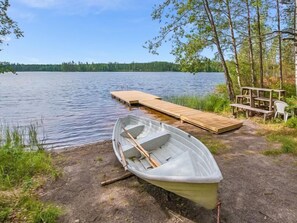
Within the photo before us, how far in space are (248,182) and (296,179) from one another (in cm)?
84

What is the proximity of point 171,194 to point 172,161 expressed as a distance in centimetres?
62

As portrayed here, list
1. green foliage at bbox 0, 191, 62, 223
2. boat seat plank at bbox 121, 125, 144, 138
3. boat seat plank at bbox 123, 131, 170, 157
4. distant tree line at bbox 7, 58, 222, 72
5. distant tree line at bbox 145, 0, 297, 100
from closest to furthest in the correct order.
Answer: green foliage at bbox 0, 191, 62, 223 → boat seat plank at bbox 123, 131, 170, 157 → boat seat plank at bbox 121, 125, 144, 138 → distant tree line at bbox 145, 0, 297, 100 → distant tree line at bbox 7, 58, 222, 72

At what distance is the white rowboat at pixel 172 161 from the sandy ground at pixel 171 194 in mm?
435

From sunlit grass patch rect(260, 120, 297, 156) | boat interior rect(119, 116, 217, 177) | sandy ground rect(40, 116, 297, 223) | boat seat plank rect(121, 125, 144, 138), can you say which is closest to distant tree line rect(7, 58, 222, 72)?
sunlit grass patch rect(260, 120, 297, 156)

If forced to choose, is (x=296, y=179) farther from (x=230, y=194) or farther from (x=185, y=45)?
(x=185, y=45)

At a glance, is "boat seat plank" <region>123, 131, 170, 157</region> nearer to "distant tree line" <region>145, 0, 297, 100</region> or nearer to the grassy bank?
the grassy bank

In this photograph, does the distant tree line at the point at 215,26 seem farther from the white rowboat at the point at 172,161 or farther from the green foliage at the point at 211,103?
the white rowboat at the point at 172,161

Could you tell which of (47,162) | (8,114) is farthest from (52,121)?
(47,162)

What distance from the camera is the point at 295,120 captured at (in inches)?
266

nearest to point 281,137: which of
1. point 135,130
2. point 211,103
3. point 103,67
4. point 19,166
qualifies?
point 135,130

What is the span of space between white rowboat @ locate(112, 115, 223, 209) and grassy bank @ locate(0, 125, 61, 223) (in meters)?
1.34

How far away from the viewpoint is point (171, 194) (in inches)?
140

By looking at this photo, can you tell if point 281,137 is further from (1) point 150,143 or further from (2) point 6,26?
(2) point 6,26

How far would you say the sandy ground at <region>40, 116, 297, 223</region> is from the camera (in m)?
3.11
